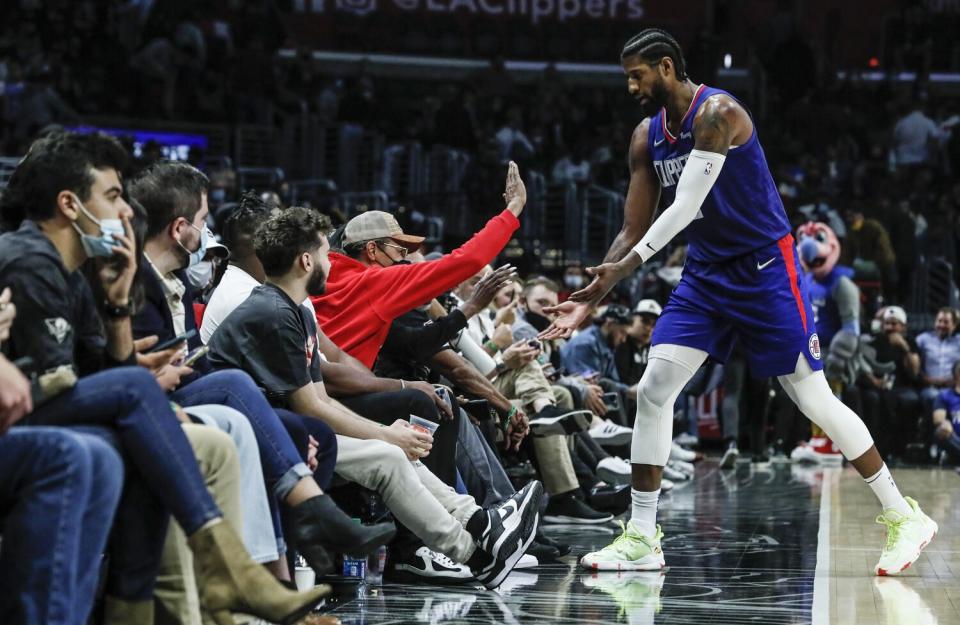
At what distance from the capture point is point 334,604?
13.8 feet

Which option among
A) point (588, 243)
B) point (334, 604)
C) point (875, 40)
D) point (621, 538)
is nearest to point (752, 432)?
point (588, 243)

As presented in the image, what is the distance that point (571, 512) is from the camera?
6.57 metres

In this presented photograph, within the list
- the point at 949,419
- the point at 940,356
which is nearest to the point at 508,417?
the point at 949,419

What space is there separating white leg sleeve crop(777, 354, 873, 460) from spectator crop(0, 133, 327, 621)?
8.07 ft

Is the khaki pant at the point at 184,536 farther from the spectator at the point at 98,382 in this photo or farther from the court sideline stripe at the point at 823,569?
the court sideline stripe at the point at 823,569

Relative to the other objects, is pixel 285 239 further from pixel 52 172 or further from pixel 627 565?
pixel 627 565

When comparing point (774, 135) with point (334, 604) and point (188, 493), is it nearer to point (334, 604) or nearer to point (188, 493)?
point (334, 604)

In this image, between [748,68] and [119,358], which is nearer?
[119,358]

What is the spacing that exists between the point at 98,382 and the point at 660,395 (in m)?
2.55

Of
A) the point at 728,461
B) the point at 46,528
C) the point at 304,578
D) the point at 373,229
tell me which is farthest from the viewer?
the point at 728,461

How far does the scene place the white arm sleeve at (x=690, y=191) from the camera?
15.7 feet

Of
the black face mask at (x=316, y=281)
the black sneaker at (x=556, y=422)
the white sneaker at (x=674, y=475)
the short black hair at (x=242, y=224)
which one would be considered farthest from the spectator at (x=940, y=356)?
the black face mask at (x=316, y=281)

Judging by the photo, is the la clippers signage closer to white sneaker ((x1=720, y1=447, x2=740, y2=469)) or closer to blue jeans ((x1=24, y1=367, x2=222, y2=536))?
white sneaker ((x1=720, y1=447, x2=740, y2=469))

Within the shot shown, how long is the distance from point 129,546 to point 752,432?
8064 millimetres
